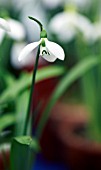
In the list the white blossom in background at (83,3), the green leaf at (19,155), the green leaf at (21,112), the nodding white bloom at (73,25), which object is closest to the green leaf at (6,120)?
the green leaf at (21,112)

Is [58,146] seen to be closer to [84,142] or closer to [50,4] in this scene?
[84,142]

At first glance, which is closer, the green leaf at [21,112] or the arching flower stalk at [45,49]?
the arching flower stalk at [45,49]

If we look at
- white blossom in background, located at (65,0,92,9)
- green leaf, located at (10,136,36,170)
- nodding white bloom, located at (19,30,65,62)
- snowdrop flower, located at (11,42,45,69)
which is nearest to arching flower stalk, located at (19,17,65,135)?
nodding white bloom, located at (19,30,65,62)

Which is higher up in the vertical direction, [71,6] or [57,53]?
[71,6]

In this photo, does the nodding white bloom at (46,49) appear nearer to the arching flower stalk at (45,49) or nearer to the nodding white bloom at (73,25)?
the arching flower stalk at (45,49)

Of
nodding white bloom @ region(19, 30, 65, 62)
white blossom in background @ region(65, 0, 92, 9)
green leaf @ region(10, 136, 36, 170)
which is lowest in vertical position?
green leaf @ region(10, 136, 36, 170)

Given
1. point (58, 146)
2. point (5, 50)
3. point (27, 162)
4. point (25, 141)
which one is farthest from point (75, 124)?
point (25, 141)

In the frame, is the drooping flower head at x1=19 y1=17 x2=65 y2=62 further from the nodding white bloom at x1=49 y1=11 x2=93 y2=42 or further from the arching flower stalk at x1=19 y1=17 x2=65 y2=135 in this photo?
the nodding white bloom at x1=49 y1=11 x2=93 y2=42

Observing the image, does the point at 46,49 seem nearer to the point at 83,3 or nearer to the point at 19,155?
the point at 19,155
